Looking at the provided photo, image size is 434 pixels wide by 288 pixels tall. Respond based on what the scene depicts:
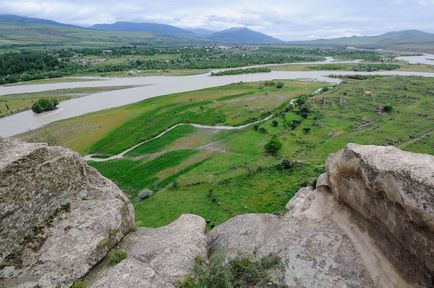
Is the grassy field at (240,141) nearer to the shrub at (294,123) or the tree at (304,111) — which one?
the shrub at (294,123)

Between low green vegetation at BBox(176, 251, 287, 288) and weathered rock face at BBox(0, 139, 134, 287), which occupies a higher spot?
weathered rock face at BBox(0, 139, 134, 287)

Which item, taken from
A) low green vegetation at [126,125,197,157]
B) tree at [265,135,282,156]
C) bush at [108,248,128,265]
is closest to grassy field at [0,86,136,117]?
low green vegetation at [126,125,197,157]

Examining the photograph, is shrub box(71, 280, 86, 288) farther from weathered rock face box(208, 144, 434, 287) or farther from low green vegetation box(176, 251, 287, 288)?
weathered rock face box(208, 144, 434, 287)

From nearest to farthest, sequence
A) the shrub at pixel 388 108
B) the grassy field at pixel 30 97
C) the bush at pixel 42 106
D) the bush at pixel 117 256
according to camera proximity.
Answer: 1. the bush at pixel 117 256
2. the shrub at pixel 388 108
3. the bush at pixel 42 106
4. the grassy field at pixel 30 97

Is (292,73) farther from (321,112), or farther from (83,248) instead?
(83,248)

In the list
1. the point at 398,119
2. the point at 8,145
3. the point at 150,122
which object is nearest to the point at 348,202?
the point at 8,145

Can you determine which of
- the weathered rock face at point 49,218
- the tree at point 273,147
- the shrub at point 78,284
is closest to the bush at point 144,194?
the tree at point 273,147
